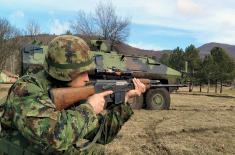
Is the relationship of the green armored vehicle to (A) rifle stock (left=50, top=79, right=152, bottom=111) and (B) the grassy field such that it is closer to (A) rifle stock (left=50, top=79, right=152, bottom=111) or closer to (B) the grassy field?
(B) the grassy field

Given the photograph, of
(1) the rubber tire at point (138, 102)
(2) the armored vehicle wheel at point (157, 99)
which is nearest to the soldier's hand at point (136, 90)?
(1) the rubber tire at point (138, 102)

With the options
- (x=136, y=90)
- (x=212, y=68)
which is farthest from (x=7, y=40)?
(x=136, y=90)

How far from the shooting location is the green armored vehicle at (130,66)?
18500 millimetres

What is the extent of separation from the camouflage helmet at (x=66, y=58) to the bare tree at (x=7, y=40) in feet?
165

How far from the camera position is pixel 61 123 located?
3.45m

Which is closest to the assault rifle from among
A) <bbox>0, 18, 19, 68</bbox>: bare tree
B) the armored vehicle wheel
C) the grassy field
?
the grassy field

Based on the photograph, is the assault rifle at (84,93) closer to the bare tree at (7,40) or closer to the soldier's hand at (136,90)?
the soldier's hand at (136,90)

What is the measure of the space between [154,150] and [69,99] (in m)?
5.88

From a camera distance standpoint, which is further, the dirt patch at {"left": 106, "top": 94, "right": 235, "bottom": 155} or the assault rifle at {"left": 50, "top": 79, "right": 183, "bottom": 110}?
the dirt patch at {"left": 106, "top": 94, "right": 235, "bottom": 155}

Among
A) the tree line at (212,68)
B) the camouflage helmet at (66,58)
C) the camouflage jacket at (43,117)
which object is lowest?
the tree line at (212,68)

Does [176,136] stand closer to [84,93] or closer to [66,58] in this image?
[84,93]

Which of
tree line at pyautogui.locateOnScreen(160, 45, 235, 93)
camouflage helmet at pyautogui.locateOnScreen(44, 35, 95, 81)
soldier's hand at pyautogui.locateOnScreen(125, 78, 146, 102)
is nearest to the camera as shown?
camouflage helmet at pyautogui.locateOnScreen(44, 35, 95, 81)

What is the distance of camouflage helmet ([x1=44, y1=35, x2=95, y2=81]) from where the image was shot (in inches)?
144

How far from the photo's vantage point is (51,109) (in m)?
3.53
